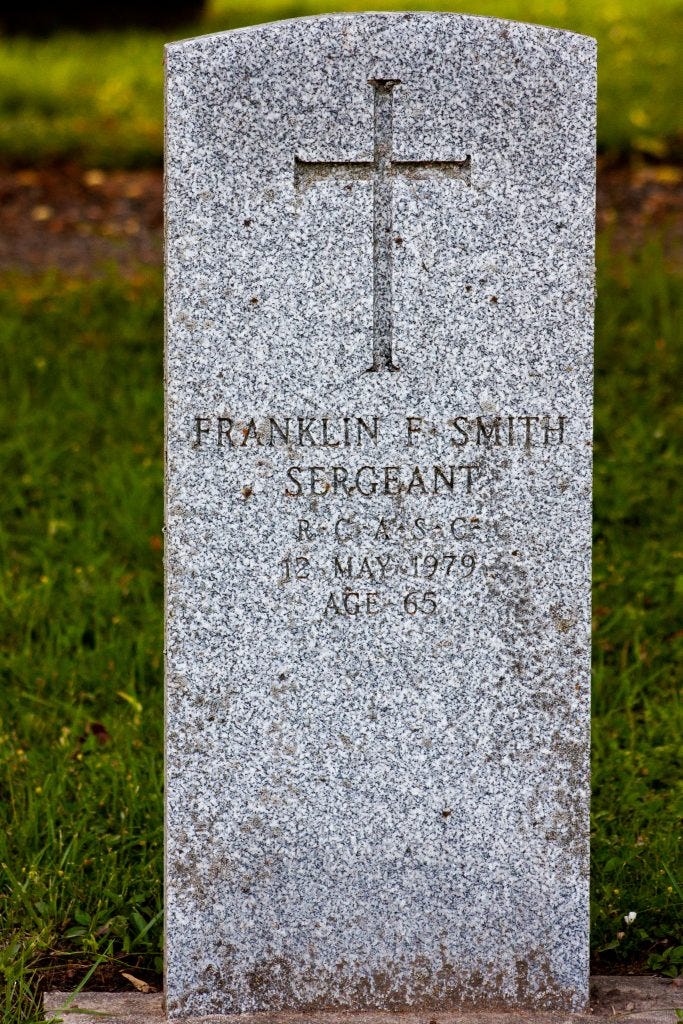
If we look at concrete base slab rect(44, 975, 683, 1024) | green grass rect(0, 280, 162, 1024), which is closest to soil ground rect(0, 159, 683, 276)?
green grass rect(0, 280, 162, 1024)

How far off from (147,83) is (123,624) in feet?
23.5

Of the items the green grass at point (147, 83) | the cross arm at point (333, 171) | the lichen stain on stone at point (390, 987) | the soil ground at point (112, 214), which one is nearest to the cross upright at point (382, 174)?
A: the cross arm at point (333, 171)

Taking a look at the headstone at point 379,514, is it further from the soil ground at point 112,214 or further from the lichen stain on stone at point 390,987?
the soil ground at point 112,214

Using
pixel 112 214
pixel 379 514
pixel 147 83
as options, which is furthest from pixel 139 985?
pixel 147 83

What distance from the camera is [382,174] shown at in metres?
2.26

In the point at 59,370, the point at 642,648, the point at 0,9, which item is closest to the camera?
the point at 642,648

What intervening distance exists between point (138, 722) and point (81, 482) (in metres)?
1.44

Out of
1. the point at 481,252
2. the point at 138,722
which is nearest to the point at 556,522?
the point at 481,252

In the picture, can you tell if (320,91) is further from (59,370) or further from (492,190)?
(59,370)

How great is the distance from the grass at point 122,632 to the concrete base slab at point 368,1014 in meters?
0.08

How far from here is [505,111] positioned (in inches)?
89.1

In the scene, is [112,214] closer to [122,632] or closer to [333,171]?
[122,632]

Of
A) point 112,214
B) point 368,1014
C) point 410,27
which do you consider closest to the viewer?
point 410,27

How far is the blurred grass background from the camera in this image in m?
2.65
